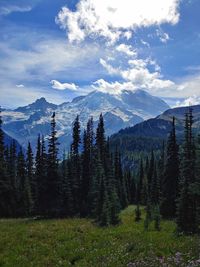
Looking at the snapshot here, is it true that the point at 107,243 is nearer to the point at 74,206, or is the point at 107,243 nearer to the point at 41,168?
the point at 74,206

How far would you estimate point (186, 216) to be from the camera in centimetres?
2462

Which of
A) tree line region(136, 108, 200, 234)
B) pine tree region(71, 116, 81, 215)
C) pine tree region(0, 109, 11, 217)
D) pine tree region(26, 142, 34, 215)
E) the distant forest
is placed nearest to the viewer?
tree line region(136, 108, 200, 234)

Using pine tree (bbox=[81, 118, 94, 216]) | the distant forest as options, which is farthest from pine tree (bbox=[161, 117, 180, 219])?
pine tree (bbox=[81, 118, 94, 216])

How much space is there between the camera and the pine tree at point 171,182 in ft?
154

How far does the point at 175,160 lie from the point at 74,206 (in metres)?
17.2

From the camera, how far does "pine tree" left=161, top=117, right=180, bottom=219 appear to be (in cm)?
4700

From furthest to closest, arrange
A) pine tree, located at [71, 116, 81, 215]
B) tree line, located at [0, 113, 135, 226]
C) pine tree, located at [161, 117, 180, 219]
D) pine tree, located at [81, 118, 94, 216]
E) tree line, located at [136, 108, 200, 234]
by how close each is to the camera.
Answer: pine tree, located at [71, 116, 81, 215], pine tree, located at [81, 118, 94, 216], tree line, located at [0, 113, 135, 226], pine tree, located at [161, 117, 180, 219], tree line, located at [136, 108, 200, 234]

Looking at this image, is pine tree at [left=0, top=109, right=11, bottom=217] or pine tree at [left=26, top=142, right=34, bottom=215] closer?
pine tree at [left=0, top=109, right=11, bottom=217]

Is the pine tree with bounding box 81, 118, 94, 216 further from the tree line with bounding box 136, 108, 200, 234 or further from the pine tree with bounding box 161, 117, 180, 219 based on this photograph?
Result: the pine tree with bounding box 161, 117, 180, 219

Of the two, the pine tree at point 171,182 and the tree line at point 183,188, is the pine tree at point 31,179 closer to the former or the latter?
the tree line at point 183,188

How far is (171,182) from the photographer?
48.5 m

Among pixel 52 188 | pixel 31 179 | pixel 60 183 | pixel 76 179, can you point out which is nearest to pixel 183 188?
pixel 60 183

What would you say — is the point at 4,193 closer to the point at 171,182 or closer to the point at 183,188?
the point at 171,182

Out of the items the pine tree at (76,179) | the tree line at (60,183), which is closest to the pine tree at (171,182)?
the tree line at (60,183)
